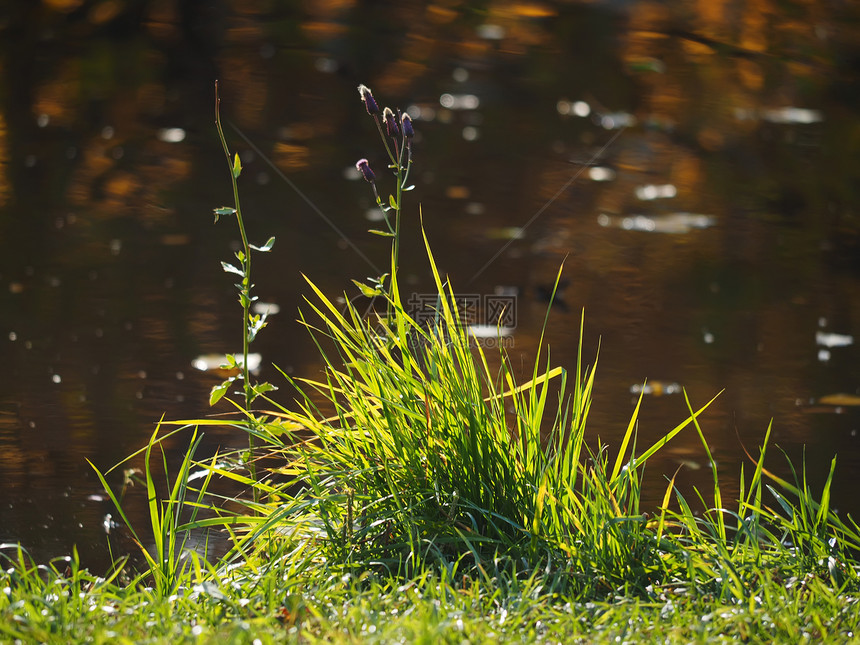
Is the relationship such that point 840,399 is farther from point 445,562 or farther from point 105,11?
point 105,11

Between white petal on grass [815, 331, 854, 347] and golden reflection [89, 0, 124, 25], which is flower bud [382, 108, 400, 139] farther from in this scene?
golden reflection [89, 0, 124, 25]

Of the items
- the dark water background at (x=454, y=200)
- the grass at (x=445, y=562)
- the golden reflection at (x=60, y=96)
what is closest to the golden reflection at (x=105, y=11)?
the dark water background at (x=454, y=200)

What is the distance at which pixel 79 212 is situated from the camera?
8.56 ft

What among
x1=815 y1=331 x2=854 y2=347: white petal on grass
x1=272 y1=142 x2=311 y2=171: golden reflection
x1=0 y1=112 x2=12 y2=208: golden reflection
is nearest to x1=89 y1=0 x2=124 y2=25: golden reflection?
x1=0 y1=112 x2=12 y2=208: golden reflection

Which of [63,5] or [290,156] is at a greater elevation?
[63,5]

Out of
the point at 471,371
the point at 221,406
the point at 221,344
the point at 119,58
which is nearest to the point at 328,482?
the point at 471,371

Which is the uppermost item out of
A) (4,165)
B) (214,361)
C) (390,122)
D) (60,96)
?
(390,122)

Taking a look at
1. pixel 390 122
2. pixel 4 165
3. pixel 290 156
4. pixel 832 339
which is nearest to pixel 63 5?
pixel 4 165

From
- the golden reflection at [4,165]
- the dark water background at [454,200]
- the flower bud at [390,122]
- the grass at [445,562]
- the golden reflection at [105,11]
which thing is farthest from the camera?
the golden reflection at [105,11]

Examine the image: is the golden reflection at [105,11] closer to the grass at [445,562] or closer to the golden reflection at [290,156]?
the golden reflection at [290,156]

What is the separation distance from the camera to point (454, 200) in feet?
8.57

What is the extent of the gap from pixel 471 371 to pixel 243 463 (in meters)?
0.44

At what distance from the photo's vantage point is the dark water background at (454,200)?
6.85 feet

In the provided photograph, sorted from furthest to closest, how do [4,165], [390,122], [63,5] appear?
[63,5] < [4,165] < [390,122]
